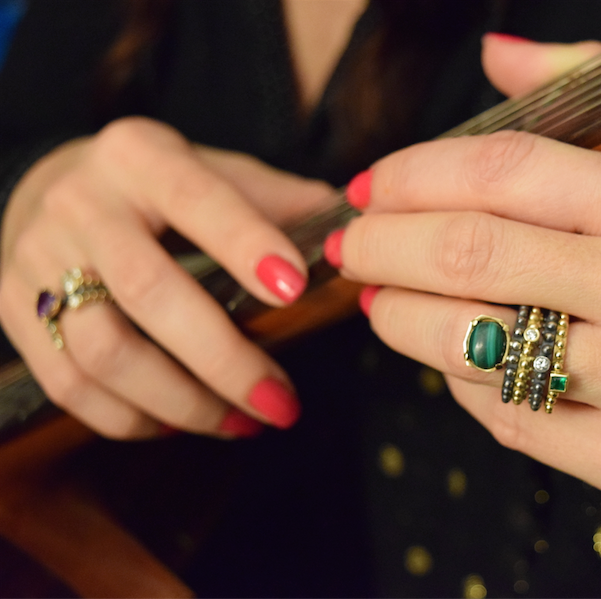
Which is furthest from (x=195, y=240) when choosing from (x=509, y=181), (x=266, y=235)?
(x=509, y=181)

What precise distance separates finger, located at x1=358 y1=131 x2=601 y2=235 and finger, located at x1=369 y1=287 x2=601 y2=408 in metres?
0.07

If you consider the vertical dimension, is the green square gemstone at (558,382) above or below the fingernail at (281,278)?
below

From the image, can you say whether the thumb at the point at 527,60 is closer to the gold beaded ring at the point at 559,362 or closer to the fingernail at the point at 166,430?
the gold beaded ring at the point at 559,362

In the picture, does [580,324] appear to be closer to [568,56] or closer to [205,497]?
[568,56]

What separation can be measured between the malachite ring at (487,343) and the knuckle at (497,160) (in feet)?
0.29

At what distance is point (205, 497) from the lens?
0.71 metres

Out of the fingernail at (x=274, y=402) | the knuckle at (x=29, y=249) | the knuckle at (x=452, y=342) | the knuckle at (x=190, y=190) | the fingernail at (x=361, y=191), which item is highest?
the knuckle at (x=190, y=190)

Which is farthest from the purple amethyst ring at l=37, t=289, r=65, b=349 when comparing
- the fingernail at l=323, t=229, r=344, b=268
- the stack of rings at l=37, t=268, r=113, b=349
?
the fingernail at l=323, t=229, r=344, b=268

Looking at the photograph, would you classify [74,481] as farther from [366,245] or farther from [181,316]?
[366,245]

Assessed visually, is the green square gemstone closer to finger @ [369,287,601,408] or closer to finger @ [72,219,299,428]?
finger @ [369,287,601,408]

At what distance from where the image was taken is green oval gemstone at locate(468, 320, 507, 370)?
0.97ft

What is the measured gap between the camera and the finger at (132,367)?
457 millimetres

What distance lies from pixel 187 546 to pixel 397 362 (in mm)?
404

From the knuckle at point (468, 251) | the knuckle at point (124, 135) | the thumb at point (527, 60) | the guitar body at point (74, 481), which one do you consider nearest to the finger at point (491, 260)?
the knuckle at point (468, 251)
